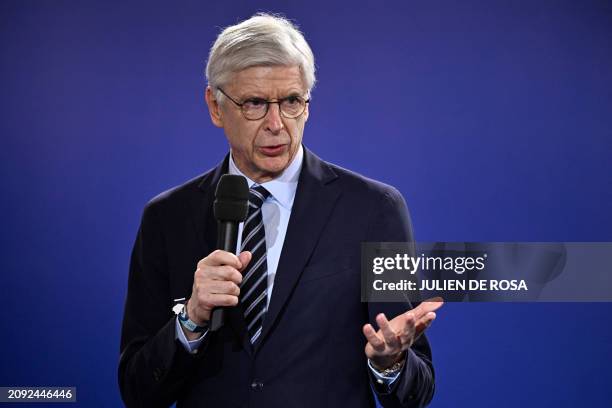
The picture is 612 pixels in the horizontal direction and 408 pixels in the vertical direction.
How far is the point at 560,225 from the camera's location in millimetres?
2393

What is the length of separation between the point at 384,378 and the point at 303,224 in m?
0.34

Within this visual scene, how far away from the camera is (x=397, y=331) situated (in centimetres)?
135

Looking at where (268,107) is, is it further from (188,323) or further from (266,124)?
(188,323)

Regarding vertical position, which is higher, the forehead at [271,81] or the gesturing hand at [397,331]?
the forehead at [271,81]

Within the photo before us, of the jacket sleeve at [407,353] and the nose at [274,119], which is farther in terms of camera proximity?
the nose at [274,119]

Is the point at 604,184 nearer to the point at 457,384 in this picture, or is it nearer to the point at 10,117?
the point at 457,384

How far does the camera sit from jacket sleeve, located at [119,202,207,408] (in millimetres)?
1488

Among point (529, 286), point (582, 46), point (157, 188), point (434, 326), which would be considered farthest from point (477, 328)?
point (157, 188)

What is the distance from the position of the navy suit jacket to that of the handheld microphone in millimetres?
141

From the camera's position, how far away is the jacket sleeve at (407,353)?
1449 mm

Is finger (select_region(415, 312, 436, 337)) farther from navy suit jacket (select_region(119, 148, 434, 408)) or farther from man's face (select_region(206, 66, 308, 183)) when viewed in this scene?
man's face (select_region(206, 66, 308, 183))

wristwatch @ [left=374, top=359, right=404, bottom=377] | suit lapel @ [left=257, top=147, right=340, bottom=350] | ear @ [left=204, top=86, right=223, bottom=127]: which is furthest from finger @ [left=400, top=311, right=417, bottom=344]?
ear @ [left=204, top=86, right=223, bottom=127]

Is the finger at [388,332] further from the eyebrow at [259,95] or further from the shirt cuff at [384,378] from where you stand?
the eyebrow at [259,95]

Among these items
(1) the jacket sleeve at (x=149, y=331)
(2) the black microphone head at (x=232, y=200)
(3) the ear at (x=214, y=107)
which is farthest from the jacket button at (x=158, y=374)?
(3) the ear at (x=214, y=107)
